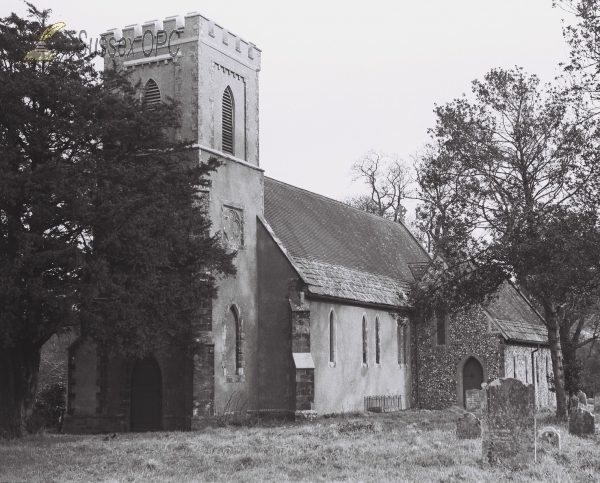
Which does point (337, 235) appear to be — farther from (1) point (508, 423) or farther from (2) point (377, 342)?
(1) point (508, 423)

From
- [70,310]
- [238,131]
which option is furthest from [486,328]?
[70,310]

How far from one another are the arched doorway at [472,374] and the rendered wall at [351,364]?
260cm

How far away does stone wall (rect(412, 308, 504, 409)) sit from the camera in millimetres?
41500

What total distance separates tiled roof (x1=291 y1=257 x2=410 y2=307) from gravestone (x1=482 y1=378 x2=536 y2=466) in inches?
639

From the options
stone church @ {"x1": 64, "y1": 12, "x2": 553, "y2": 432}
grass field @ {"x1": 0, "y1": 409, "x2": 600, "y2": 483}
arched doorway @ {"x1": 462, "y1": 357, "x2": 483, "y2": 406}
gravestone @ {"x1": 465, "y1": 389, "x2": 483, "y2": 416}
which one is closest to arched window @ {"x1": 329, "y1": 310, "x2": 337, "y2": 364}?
stone church @ {"x1": 64, "y1": 12, "x2": 553, "y2": 432}

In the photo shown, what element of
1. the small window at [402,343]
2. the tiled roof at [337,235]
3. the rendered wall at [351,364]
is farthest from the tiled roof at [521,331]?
the tiled roof at [337,235]

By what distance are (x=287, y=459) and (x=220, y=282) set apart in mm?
13915

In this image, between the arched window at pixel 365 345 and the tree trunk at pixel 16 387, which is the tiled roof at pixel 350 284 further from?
the tree trunk at pixel 16 387

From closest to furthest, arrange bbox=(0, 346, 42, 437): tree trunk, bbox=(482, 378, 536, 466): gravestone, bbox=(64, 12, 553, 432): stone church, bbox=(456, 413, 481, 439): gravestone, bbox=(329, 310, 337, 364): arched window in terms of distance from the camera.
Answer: bbox=(482, 378, 536, 466): gravestone, bbox=(456, 413, 481, 439): gravestone, bbox=(0, 346, 42, 437): tree trunk, bbox=(64, 12, 553, 432): stone church, bbox=(329, 310, 337, 364): arched window

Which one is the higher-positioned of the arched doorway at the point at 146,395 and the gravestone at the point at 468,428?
the arched doorway at the point at 146,395

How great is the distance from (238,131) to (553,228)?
13.5 m

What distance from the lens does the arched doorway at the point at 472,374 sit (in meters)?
41.8

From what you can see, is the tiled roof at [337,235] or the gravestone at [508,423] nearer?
the gravestone at [508,423]

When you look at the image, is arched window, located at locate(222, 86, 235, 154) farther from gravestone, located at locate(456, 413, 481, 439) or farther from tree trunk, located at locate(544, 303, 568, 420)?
gravestone, located at locate(456, 413, 481, 439)
